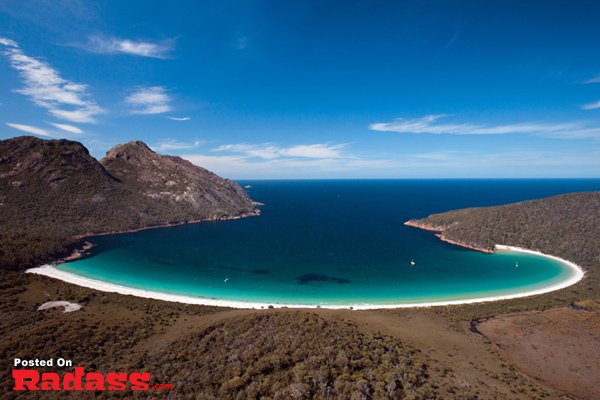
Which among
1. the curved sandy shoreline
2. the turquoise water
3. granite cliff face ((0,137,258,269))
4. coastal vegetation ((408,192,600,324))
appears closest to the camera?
the curved sandy shoreline

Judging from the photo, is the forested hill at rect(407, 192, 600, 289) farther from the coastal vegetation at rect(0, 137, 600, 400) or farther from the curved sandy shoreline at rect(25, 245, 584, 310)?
the curved sandy shoreline at rect(25, 245, 584, 310)

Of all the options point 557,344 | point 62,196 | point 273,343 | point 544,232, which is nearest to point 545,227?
point 544,232

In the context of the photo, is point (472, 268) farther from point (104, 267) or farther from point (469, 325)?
point (104, 267)

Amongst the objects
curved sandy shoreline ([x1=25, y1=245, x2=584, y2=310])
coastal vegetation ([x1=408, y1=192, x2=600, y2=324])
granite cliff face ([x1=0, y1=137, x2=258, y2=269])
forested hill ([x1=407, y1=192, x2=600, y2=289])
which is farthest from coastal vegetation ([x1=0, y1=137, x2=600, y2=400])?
granite cliff face ([x1=0, y1=137, x2=258, y2=269])

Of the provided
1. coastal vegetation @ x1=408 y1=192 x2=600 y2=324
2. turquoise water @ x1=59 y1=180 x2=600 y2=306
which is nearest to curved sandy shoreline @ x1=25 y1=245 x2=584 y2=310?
turquoise water @ x1=59 y1=180 x2=600 y2=306

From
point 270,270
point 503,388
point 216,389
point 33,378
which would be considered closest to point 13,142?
point 270,270

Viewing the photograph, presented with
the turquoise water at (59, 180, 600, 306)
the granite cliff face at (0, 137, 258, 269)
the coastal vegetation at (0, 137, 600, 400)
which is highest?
the granite cliff face at (0, 137, 258, 269)

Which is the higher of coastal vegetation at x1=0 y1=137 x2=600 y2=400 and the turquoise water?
coastal vegetation at x1=0 y1=137 x2=600 y2=400

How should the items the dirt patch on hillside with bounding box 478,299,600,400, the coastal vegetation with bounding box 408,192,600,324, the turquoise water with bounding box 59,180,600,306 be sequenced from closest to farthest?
the dirt patch on hillside with bounding box 478,299,600,400, the coastal vegetation with bounding box 408,192,600,324, the turquoise water with bounding box 59,180,600,306

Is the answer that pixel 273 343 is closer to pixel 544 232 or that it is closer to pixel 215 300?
pixel 215 300

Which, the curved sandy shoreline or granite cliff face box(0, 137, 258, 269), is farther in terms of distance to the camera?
granite cliff face box(0, 137, 258, 269)

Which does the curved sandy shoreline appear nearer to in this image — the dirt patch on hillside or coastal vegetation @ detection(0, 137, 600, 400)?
coastal vegetation @ detection(0, 137, 600, 400)

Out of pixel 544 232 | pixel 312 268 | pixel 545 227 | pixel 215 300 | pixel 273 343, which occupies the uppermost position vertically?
pixel 545 227
